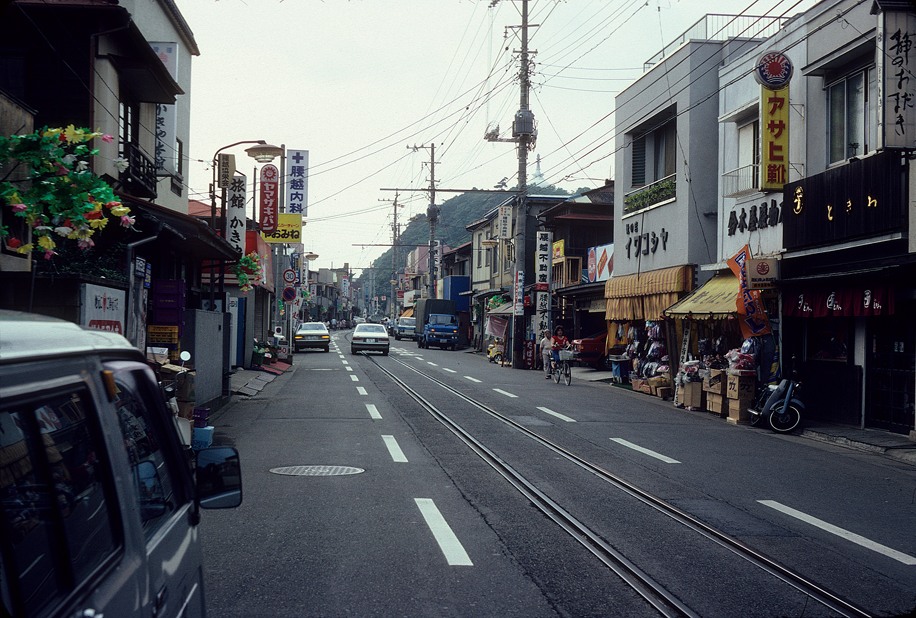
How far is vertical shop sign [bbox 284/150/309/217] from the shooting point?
107ft

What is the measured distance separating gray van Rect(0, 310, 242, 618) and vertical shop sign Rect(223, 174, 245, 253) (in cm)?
2006

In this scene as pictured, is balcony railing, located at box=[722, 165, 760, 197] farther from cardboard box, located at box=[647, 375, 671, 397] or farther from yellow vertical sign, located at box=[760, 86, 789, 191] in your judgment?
cardboard box, located at box=[647, 375, 671, 397]

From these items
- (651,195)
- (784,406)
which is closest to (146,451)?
(784,406)

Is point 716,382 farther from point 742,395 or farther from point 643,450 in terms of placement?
point 643,450

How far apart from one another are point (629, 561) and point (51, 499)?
485 cm

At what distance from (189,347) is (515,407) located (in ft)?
22.3

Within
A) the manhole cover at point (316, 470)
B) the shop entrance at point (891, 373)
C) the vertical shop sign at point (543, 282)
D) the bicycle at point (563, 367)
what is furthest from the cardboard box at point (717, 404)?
the vertical shop sign at point (543, 282)

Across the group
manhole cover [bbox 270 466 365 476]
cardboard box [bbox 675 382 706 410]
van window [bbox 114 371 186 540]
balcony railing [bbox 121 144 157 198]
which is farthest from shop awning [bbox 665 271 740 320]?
van window [bbox 114 371 186 540]

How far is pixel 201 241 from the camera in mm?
14633

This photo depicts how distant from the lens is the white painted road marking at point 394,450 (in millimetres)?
10320

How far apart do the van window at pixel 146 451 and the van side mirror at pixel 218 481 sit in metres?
0.14

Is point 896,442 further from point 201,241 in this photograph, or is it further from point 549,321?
point 549,321

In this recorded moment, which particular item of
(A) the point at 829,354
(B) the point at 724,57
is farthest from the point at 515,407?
(B) the point at 724,57

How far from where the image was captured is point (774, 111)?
16.4 meters
